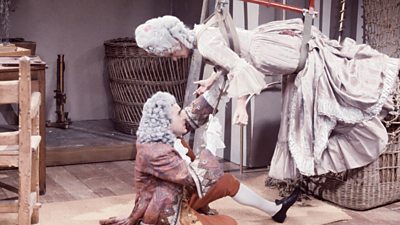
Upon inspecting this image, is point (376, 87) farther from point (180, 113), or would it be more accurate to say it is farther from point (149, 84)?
point (149, 84)

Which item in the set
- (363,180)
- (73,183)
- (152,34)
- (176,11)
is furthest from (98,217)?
(176,11)

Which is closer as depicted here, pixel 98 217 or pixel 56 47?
pixel 98 217

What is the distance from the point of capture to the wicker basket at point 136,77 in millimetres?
5320

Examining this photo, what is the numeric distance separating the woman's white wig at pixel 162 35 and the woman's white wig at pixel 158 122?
0.26 metres

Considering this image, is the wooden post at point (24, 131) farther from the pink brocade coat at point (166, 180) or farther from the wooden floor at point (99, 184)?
the wooden floor at point (99, 184)

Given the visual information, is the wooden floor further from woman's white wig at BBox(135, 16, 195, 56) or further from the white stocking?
woman's white wig at BBox(135, 16, 195, 56)

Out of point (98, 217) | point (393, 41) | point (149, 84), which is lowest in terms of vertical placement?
point (98, 217)

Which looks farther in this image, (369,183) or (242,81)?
(369,183)

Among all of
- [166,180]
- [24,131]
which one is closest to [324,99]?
[166,180]

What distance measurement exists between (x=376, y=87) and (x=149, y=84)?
205 cm

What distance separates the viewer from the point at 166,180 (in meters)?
3.25

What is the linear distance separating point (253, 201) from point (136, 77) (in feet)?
6.61

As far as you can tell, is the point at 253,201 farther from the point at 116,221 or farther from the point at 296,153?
the point at 116,221

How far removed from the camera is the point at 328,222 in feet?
12.5
